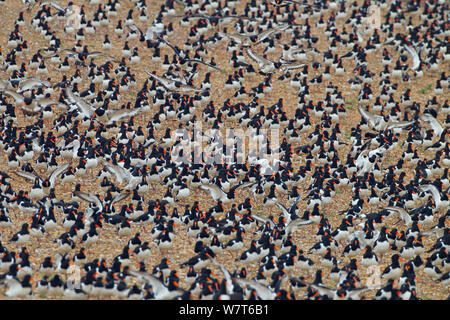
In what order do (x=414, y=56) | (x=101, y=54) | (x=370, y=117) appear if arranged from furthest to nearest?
(x=414, y=56), (x=101, y=54), (x=370, y=117)

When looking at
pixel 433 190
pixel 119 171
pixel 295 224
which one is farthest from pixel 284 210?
pixel 119 171

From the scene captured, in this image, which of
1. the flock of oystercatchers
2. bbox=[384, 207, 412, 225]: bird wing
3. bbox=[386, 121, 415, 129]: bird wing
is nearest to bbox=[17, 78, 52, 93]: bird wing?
the flock of oystercatchers

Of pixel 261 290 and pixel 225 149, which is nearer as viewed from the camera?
pixel 261 290

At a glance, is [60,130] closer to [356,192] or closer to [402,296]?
[356,192]

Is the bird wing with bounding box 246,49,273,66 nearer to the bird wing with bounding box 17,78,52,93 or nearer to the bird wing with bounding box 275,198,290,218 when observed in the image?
the bird wing with bounding box 17,78,52,93

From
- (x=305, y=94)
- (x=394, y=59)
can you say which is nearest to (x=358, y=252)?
(x=305, y=94)

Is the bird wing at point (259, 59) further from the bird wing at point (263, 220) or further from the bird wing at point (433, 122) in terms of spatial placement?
the bird wing at point (263, 220)

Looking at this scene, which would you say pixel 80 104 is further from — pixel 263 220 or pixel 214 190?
pixel 263 220

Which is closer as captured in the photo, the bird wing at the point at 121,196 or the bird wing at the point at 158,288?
the bird wing at the point at 158,288

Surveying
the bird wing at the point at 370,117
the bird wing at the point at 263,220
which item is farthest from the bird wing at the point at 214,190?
the bird wing at the point at 370,117
